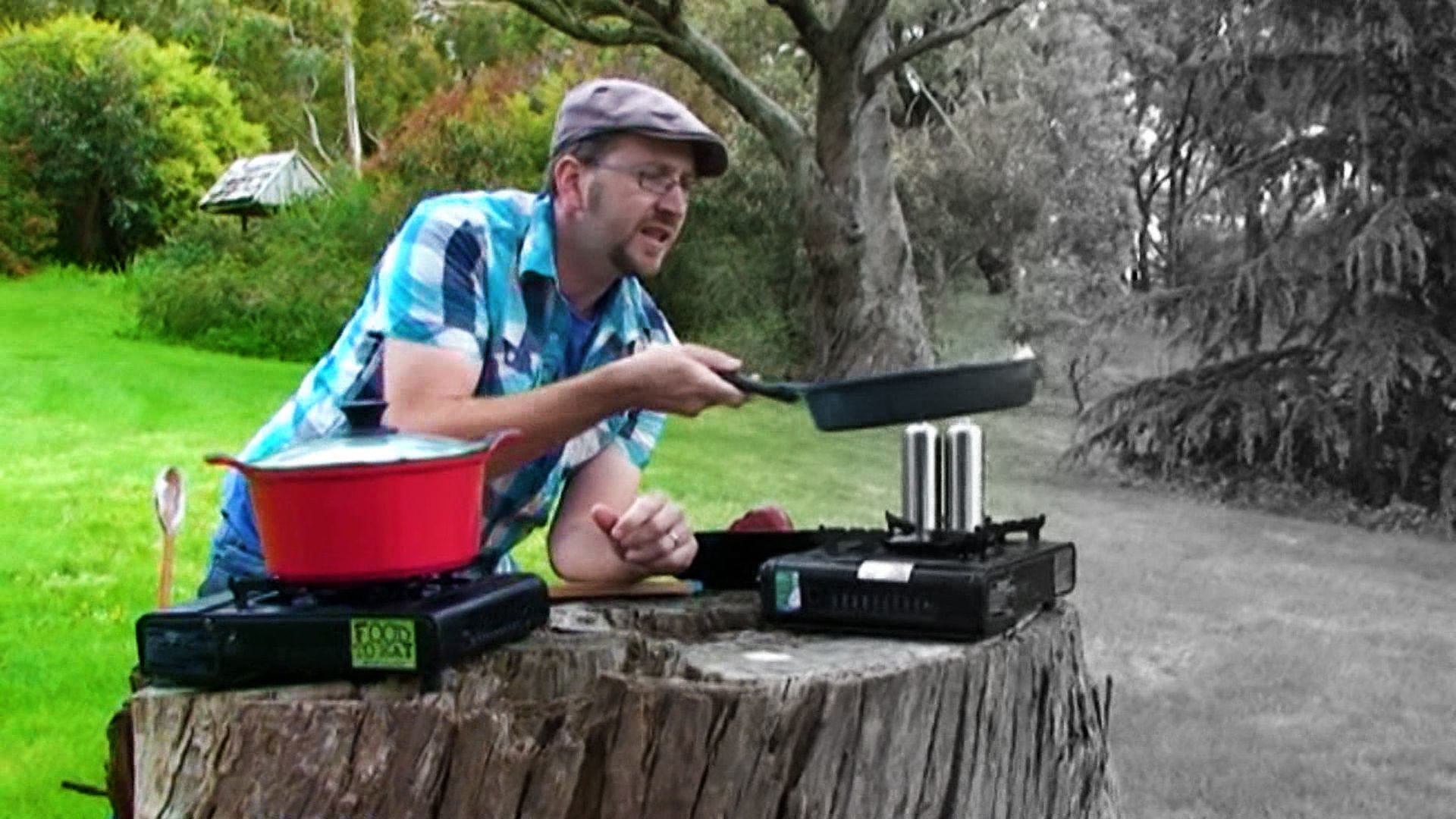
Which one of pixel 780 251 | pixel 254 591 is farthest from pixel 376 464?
pixel 780 251

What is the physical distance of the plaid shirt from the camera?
141 cm

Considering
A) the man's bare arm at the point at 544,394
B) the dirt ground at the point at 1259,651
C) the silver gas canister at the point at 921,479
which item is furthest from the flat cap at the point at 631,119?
the dirt ground at the point at 1259,651

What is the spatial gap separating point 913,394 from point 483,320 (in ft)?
1.30

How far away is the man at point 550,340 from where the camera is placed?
1.38 metres

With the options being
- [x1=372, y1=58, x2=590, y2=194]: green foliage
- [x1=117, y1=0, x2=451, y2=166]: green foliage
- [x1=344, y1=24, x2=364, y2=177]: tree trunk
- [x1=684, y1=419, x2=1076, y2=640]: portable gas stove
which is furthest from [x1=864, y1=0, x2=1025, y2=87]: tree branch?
[x1=344, y1=24, x2=364, y2=177]: tree trunk

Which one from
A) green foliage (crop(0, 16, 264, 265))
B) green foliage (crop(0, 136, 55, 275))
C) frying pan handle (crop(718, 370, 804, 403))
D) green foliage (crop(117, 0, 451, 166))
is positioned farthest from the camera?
green foliage (crop(117, 0, 451, 166))

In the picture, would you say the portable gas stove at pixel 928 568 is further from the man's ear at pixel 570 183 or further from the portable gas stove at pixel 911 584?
the man's ear at pixel 570 183

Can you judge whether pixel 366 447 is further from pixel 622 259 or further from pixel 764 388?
pixel 622 259

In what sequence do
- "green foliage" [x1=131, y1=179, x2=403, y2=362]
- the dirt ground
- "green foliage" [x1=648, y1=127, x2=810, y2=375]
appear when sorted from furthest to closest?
"green foliage" [x1=131, y1=179, x2=403, y2=362] → "green foliage" [x1=648, y1=127, x2=810, y2=375] → the dirt ground

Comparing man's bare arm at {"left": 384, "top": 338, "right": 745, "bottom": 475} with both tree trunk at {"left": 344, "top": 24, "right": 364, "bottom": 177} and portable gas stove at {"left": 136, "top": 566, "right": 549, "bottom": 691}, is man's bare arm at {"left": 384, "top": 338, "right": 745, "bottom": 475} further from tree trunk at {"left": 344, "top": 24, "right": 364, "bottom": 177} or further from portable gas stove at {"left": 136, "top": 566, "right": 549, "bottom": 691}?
tree trunk at {"left": 344, "top": 24, "right": 364, "bottom": 177}

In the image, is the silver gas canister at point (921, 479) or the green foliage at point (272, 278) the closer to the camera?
the silver gas canister at point (921, 479)

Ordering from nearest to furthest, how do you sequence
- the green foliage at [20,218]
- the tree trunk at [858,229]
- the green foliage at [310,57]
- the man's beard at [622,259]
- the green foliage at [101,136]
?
the man's beard at [622,259] < the tree trunk at [858,229] < the green foliage at [20,218] < the green foliage at [101,136] < the green foliage at [310,57]

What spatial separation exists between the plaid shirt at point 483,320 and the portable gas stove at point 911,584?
0.86ft

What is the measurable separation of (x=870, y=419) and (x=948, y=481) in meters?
0.17
